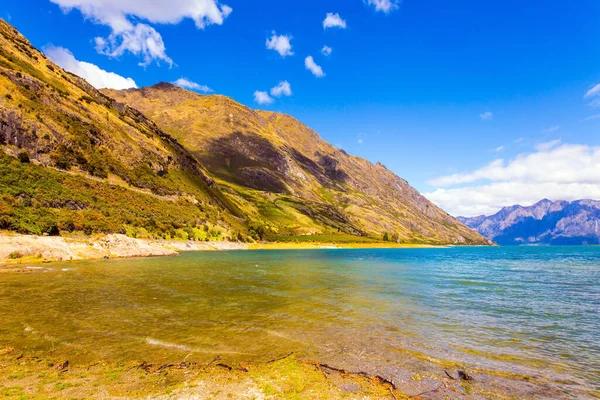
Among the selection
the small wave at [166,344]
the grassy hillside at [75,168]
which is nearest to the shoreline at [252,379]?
the small wave at [166,344]

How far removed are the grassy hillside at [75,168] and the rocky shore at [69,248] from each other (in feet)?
12.4

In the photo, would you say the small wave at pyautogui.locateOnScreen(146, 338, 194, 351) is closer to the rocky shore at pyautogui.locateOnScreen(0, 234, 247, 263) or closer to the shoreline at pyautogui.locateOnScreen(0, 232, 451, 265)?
the shoreline at pyautogui.locateOnScreen(0, 232, 451, 265)

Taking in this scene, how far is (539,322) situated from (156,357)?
91.6 feet

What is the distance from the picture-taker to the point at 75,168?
119 meters

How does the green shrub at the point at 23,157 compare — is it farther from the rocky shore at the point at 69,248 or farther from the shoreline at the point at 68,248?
the rocky shore at the point at 69,248

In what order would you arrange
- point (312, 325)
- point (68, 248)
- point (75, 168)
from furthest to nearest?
point (75, 168)
point (68, 248)
point (312, 325)

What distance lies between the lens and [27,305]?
27.6m

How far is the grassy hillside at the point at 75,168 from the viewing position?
86.3 m

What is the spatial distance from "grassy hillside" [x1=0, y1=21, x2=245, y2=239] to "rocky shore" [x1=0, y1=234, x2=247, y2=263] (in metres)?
3.78

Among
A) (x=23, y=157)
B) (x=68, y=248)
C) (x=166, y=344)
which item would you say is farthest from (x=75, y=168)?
(x=166, y=344)

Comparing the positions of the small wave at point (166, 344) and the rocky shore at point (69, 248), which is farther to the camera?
the rocky shore at point (69, 248)

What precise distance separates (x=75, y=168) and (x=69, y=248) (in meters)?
58.3

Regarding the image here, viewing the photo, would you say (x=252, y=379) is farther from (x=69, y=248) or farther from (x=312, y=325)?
(x=69, y=248)

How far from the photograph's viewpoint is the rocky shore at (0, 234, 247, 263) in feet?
201
